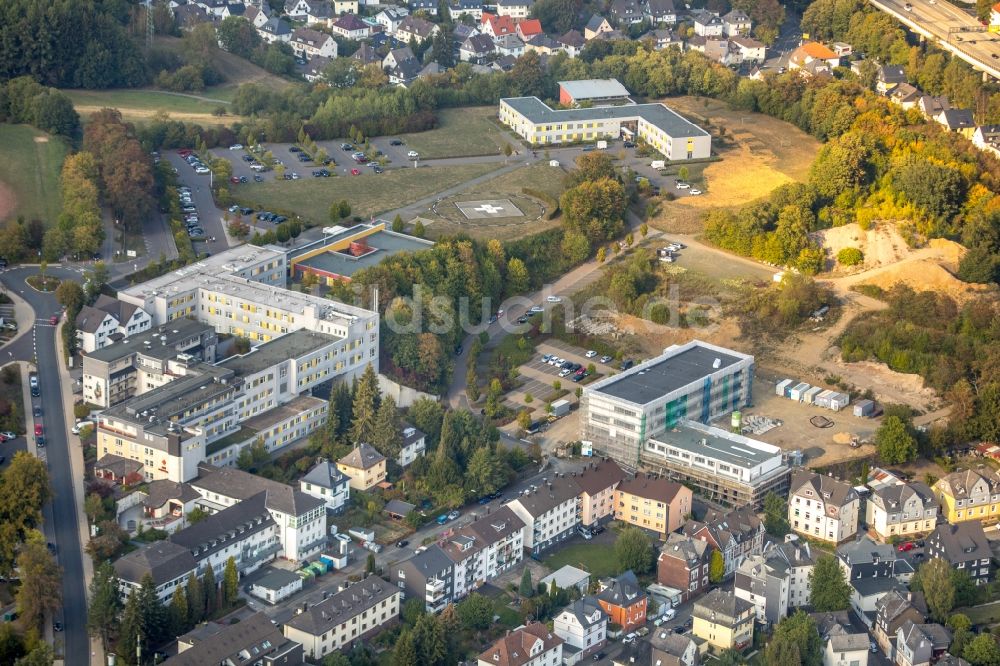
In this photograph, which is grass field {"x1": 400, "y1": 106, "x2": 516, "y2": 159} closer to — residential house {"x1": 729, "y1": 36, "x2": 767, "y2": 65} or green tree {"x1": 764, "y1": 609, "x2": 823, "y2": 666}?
residential house {"x1": 729, "y1": 36, "x2": 767, "y2": 65}

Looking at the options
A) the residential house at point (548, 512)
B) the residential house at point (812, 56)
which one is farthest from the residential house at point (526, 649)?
the residential house at point (812, 56)

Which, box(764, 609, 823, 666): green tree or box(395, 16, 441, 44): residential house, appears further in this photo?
box(395, 16, 441, 44): residential house

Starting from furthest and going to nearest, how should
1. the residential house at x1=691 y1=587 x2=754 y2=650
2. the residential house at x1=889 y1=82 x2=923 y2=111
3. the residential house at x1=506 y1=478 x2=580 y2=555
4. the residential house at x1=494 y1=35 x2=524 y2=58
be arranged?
the residential house at x1=494 y1=35 x2=524 y2=58
the residential house at x1=889 y1=82 x2=923 y2=111
the residential house at x1=506 y1=478 x2=580 y2=555
the residential house at x1=691 y1=587 x2=754 y2=650

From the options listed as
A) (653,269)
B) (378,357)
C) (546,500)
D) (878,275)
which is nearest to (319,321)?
(378,357)

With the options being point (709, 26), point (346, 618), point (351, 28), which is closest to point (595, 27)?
point (709, 26)

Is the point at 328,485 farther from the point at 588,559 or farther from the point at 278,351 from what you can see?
the point at 588,559

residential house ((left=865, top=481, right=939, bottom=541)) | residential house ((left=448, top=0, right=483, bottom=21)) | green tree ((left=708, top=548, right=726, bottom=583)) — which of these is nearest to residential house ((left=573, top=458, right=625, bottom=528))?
green tree ((left=708, top=548, right=726, bottom=583))

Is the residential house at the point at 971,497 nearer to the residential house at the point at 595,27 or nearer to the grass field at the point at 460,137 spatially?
the grass field at the point at 460,137

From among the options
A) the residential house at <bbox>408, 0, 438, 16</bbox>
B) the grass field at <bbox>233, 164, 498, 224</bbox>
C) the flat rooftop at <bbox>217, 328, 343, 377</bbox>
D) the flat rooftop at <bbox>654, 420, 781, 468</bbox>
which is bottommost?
the flat rooftop at <bbox>654, 420, 781, 468</bbox>
